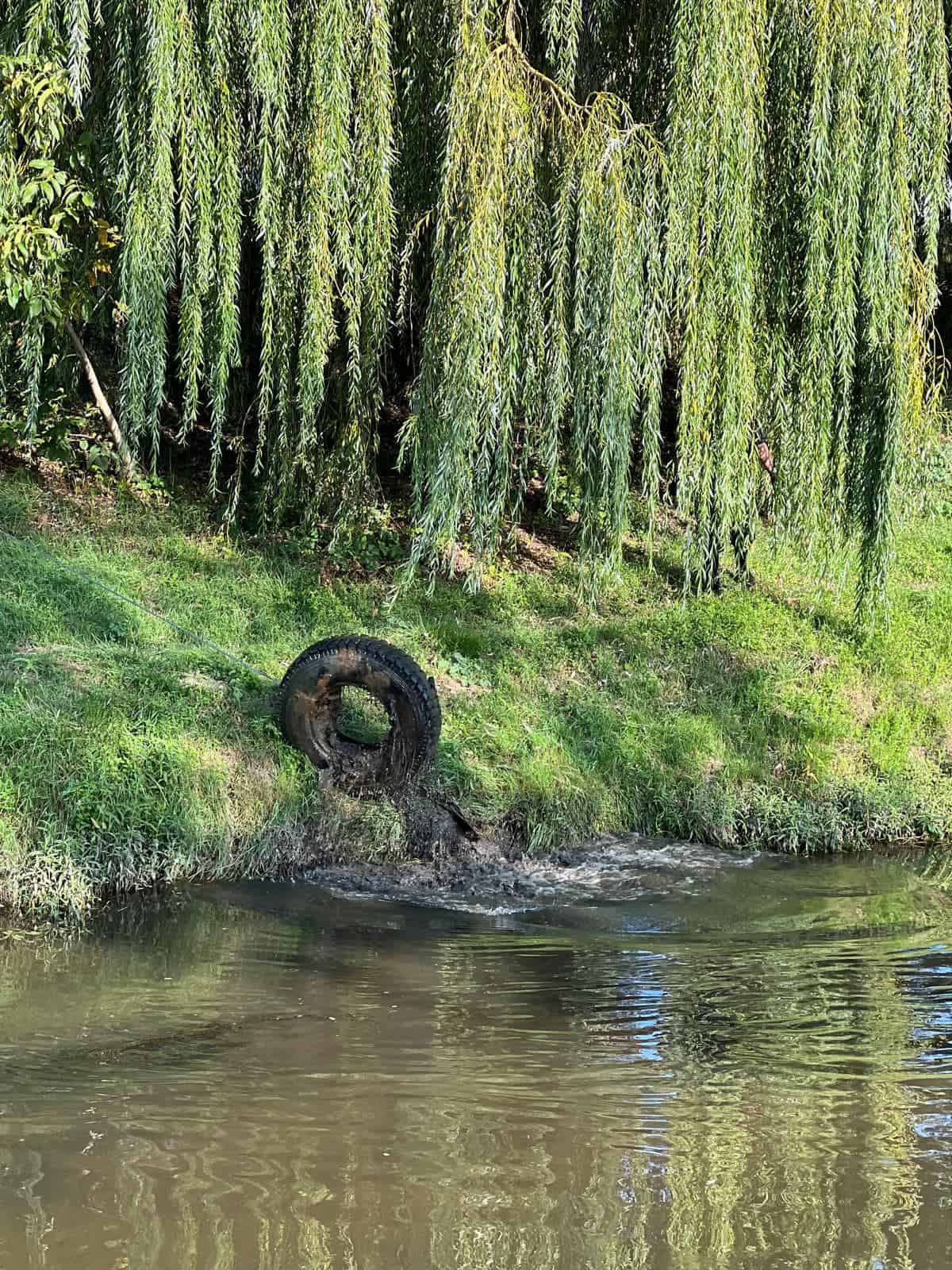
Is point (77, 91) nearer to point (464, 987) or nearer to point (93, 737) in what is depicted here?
point (93, 737)

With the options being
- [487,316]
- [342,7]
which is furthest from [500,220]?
[342,7]

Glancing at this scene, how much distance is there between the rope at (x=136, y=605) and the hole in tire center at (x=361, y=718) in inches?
17.9

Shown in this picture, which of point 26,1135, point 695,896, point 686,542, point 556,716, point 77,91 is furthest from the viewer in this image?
point 556,716

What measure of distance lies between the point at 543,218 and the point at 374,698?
2.84m

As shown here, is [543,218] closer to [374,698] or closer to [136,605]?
[374,698]

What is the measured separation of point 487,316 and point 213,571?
384cm

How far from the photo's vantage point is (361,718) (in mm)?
8359

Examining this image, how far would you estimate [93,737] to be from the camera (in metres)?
7.32

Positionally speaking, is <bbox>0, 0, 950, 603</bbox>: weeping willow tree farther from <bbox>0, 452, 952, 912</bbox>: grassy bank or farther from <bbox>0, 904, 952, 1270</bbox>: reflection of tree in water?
<bbox>0, 904, 952, 1270</bbox>: reflection of tree in water

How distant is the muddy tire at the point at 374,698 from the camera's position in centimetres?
779

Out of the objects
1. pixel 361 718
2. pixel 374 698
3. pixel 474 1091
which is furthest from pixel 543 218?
pixel 474 1091

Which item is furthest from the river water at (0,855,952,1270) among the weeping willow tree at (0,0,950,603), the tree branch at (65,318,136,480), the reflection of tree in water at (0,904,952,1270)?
the tree branch at (65,318,136,480)

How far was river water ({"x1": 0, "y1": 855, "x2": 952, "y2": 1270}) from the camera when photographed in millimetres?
3332

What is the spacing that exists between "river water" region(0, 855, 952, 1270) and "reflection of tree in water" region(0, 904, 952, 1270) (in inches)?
0.4
